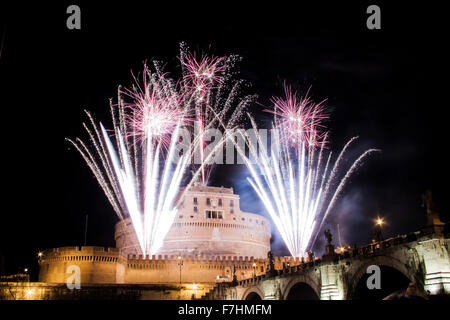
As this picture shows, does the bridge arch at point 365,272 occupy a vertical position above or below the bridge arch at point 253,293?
above

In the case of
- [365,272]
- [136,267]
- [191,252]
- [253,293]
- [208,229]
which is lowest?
[253,293]

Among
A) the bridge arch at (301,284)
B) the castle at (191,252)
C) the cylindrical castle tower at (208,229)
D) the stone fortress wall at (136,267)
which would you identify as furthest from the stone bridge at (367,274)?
the cylindrical castle tower at (208,229)

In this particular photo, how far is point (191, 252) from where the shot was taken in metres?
72.6

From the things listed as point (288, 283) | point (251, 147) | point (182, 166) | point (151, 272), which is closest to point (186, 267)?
point (151, 272)

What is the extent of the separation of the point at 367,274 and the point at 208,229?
4785 cm

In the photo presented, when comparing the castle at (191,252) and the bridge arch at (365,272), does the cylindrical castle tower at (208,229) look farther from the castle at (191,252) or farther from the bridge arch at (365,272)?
the bridge arch at (365,272)

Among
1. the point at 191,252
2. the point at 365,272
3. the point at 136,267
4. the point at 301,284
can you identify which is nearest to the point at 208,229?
the point at 191,252

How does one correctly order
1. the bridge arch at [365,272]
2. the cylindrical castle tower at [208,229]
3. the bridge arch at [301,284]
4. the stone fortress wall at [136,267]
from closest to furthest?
the bridge arch at [365,272] < the bridge arch at [301,284] < the stone fortress wall at [136,267] < the cylindrical castle tower at [208,229]

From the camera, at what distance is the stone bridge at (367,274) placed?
2194cm

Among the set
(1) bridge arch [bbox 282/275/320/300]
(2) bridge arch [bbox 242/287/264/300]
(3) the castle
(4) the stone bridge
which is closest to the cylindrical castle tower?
(3) the castle

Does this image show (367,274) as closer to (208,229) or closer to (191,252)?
(191,252)

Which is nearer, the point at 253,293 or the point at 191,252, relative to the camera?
the point at 253,293

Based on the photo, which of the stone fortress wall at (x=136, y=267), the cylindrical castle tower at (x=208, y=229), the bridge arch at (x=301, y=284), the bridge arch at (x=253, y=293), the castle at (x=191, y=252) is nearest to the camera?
the bridge arch at (x=301, y=284)
